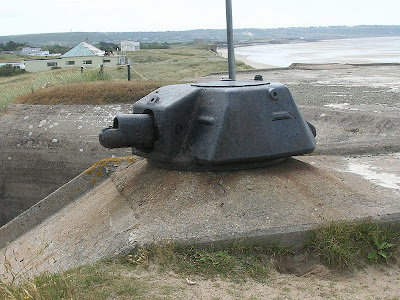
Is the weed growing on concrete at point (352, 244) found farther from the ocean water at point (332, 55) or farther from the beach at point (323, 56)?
the ocean water at point (332, 55)

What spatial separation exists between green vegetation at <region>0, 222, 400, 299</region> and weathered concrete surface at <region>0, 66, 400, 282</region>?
153 millimetres

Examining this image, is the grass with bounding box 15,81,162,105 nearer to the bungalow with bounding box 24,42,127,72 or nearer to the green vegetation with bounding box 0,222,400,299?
the green vegetation with bounding box 0,222,400,299

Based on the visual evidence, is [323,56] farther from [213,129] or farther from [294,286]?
[294,286]

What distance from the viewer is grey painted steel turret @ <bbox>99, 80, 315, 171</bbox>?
5934 mm

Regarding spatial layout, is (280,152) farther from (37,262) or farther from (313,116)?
(313,116)

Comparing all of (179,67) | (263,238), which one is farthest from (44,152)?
(179,67)

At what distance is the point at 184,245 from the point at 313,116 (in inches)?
305

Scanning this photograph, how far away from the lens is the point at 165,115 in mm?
5957

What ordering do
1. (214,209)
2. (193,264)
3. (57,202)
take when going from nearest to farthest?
(193,264) < (214,209) < (57,202)

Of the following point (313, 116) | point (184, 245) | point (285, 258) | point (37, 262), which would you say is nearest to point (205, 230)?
point (184, 245)

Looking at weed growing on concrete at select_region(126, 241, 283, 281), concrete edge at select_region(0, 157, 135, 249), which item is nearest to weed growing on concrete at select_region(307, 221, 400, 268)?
weed growing on concrete at select_region(126, 241, 283, 281)

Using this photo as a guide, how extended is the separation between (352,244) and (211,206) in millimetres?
1417

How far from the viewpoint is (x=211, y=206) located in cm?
558

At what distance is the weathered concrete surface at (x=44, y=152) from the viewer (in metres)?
11.8
